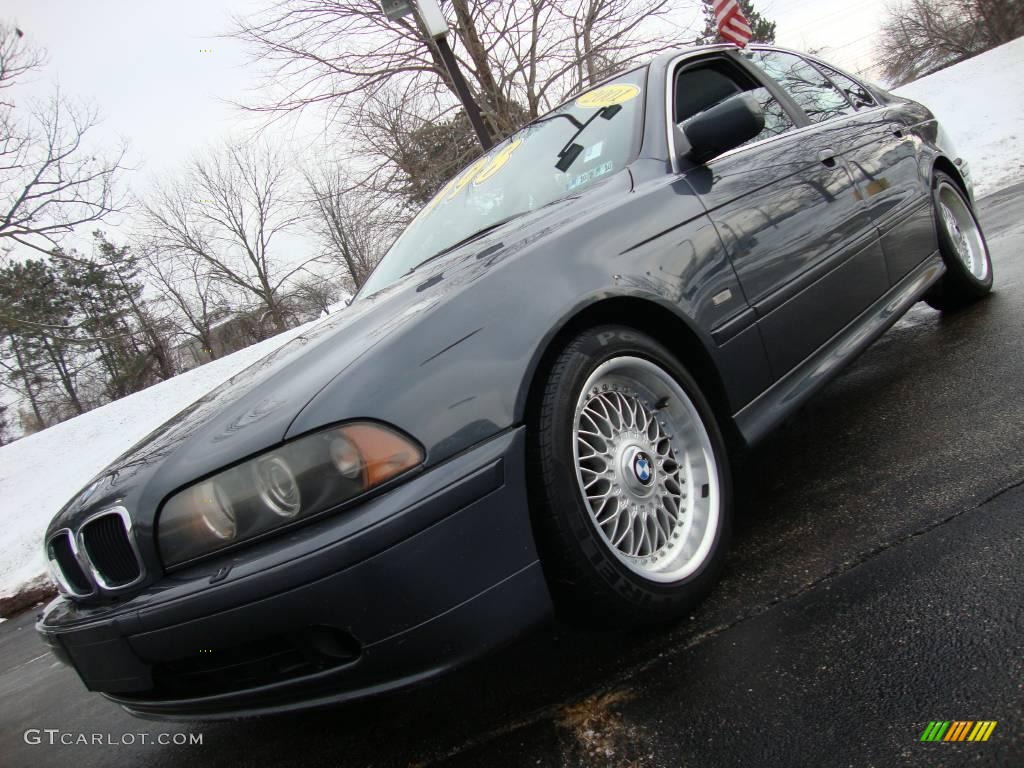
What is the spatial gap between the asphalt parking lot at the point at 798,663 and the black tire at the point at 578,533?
14cm

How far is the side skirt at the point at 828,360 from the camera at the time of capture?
2.23 metres

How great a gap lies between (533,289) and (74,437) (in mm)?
12059

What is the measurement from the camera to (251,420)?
1643mm

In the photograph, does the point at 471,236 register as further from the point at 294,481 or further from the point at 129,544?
the point at 129,544

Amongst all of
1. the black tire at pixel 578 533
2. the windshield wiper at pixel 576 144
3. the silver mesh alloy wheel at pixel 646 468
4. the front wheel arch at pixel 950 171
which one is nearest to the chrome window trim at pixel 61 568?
the black tire at pixel 578 533

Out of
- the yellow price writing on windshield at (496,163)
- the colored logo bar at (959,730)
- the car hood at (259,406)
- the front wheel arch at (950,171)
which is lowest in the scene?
the colored logo bar at (959,730)

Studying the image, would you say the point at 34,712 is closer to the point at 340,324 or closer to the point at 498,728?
the point at 340,324

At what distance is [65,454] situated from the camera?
1104cm

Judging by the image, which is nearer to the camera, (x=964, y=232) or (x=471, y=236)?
(x=471, y=236)

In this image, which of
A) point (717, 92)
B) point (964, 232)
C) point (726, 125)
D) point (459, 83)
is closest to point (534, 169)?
point (726, 125)

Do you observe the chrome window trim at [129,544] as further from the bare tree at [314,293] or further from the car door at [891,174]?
the bare tree at [314,293]

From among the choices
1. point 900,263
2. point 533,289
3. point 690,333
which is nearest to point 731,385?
point 690,333

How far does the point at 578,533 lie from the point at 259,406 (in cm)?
81

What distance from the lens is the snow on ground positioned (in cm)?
880
